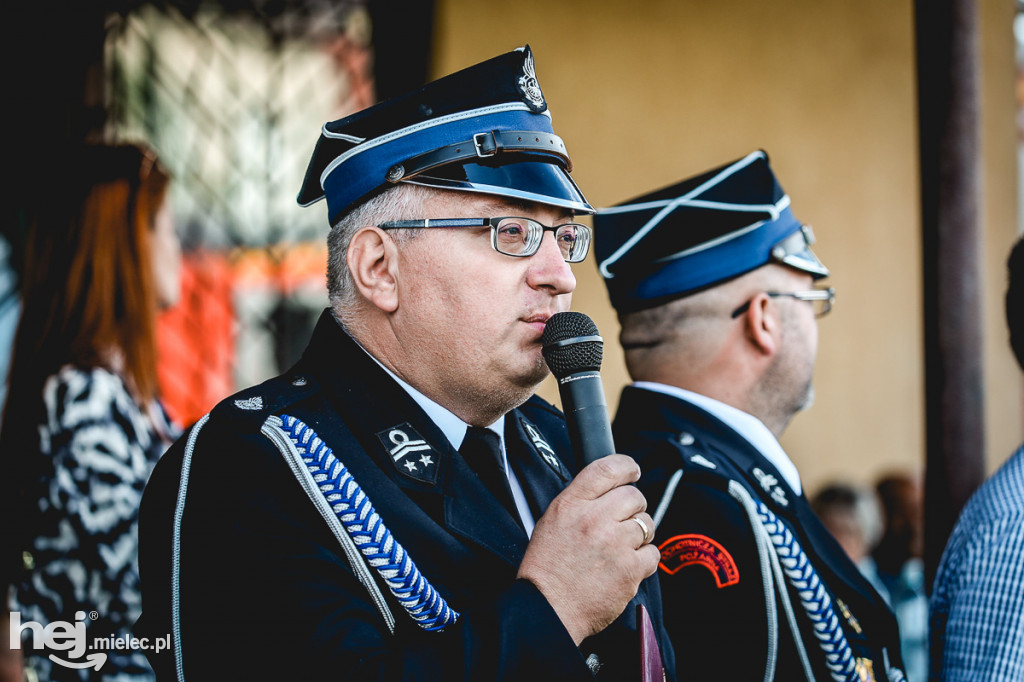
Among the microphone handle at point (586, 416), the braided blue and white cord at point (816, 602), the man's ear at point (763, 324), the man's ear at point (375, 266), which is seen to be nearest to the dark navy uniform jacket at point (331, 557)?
the man's ear at point (375, 266)

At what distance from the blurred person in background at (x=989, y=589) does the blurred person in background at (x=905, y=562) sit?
1988 millimetres

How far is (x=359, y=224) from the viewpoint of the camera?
1.63 meters

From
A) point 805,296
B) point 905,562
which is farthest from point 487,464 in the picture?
point 905,562

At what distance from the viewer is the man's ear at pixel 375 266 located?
5.20 feet

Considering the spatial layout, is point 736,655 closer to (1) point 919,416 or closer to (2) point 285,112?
(2) point 285,112

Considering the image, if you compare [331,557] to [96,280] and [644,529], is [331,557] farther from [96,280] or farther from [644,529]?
[96,280]

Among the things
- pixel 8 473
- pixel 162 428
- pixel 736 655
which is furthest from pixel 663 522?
pixel 8 473

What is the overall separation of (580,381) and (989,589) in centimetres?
94

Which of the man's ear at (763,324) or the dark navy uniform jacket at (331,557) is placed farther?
the man's ear at (763,324)

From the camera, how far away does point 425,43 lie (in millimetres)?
4191

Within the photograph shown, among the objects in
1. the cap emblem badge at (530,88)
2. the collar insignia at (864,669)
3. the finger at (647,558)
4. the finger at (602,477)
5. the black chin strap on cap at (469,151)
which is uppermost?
the cap emblem badge at (530,88)

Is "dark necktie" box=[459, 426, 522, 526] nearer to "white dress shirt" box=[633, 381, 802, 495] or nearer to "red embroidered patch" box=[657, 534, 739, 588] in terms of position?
"red embroidered patch" box=[657, 534, 739, 588]

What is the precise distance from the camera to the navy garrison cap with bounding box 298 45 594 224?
5.09ft

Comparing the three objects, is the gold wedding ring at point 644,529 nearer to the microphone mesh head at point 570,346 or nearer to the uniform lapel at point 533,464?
the microphone mesh head at point 570,346
